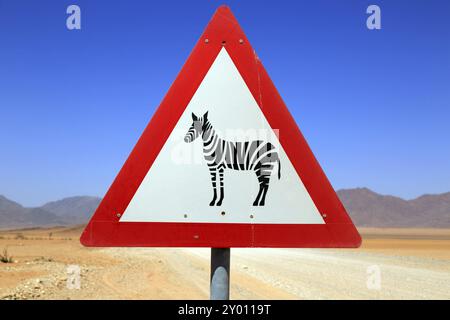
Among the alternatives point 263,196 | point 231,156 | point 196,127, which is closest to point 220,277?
point 263,196

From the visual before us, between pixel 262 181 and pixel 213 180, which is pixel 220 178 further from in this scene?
pixel 262 181

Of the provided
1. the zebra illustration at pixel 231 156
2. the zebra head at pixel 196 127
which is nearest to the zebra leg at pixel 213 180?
the zebra illustration at pixel 231 156

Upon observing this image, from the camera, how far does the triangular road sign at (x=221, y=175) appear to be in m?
2.55

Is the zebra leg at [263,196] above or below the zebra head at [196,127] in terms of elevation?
below

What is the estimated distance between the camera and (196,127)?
8.68 ft

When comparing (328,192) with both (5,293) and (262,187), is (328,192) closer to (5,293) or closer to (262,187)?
(262,187)

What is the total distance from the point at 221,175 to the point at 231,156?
4.9 inches

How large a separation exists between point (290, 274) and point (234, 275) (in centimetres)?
234

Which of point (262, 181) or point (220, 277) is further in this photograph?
point (262, 181)

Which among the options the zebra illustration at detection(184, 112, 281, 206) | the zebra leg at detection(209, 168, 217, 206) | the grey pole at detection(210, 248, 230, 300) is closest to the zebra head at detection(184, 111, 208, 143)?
the zebra illustration at detection(184, 112, 281, 206)

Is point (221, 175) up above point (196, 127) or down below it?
below

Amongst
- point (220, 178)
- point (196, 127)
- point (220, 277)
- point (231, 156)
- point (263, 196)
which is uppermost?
point (196, 127)

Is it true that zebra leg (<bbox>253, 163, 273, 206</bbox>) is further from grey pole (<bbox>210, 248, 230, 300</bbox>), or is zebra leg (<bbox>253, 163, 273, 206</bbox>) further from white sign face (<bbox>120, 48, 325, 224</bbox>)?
grey pole (<bbox>210, 248, 230, 300</bbox>)

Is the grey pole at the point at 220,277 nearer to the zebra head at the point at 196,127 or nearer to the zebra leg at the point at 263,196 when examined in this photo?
the zebra leg at the point at 263,196
